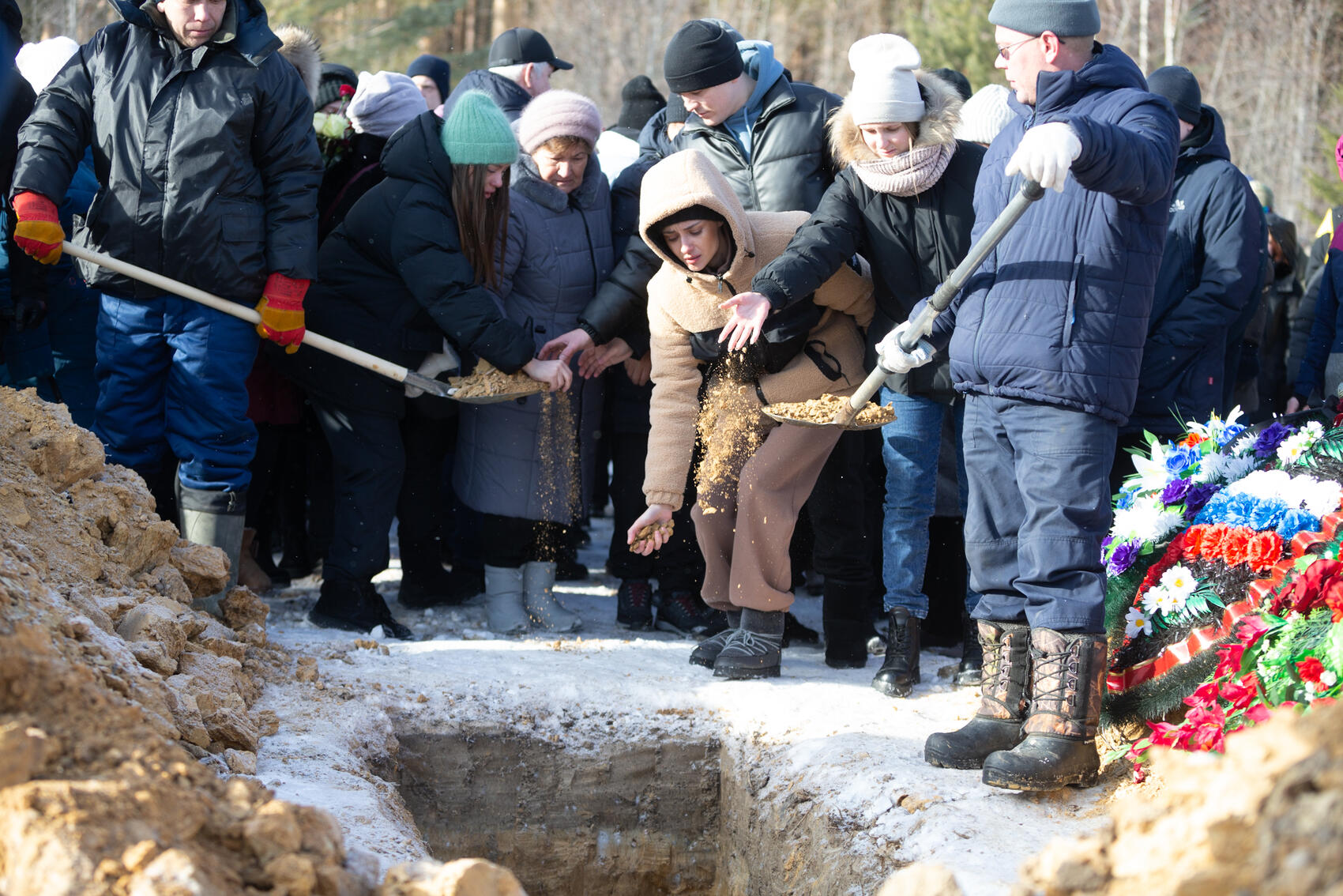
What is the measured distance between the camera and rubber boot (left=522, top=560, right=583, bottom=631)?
4.87 metres

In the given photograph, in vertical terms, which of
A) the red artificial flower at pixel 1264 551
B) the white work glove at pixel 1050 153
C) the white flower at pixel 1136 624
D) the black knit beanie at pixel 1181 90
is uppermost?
the black knit beanie at pixel 1181 90

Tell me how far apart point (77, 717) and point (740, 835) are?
213 centimetres

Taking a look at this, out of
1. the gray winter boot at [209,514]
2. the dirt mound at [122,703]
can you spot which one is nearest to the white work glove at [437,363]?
the gray winter boot at [209,514]

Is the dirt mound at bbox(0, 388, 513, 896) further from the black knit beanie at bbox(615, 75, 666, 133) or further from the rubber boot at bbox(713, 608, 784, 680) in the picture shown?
the black knit beanie at bbox(615, 75, 666, 133)

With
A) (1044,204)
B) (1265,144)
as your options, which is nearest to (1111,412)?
(1044,204)

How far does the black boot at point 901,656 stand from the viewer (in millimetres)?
4125

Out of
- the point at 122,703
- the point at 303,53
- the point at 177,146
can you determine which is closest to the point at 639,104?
the point at 303,53

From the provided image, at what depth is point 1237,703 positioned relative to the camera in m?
3.08

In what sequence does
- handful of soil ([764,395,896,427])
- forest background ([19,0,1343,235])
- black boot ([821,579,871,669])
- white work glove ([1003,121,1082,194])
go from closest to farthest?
1. white work glove ([1003,121,1082,194])
2. handful of soil ([764,395,896,427])
3. black boot ([821,579,871,669])
4. forest background ([19,0,1343,235])

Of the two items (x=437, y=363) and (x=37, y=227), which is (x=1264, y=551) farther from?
(x=37, y=227)

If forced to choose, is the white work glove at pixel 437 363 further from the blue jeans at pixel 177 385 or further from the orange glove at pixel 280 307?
the blue jeans at pixel 177 385

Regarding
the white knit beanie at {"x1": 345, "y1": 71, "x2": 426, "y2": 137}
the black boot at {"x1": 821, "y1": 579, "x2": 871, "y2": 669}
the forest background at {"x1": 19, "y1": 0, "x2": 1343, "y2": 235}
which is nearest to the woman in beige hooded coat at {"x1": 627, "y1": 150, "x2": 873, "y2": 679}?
the black boot at {"x1": 821, "y1": 579, "x2": 871, "y2": 669}

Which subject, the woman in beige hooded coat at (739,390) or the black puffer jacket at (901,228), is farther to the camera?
the woman in beige hooded coat at (739,390)

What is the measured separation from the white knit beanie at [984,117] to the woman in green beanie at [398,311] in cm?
177
